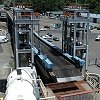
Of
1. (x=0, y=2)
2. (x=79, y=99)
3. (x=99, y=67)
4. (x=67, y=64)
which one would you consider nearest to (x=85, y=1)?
(x=0, y=2)

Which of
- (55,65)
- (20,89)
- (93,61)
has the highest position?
(20,89)

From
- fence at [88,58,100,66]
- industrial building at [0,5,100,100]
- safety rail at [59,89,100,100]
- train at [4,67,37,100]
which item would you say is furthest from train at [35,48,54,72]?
fence at [88,58,100,66]

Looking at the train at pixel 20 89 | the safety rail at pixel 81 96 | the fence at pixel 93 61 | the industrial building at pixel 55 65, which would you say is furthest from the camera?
the fence at pixel 93 61

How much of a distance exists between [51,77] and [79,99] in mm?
9205

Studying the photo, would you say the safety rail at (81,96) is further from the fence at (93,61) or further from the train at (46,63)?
the fence at (93,61)

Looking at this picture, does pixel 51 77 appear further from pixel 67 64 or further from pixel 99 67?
pixel 99 67

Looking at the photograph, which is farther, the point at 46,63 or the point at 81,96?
the point at 46,63

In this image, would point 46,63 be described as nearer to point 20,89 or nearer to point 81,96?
point 81,96

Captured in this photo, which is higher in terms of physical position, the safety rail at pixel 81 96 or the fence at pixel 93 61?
the safety rail at pixel 81 96

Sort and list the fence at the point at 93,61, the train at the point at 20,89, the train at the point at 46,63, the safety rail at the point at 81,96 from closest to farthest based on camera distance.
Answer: the train at the point at 20,89
the safety rail at the point at 81,96
the train at the point at 46,63
the fence at the point at 93,61

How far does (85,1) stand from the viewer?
128625 mm

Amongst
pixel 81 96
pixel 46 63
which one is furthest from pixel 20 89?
pixel 46 63

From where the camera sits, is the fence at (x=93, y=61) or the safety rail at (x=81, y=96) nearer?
the safety rail at (x=81, y=96)

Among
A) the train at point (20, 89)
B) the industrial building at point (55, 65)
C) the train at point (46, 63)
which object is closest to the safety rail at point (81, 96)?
the industrial building at point (55, 65)
